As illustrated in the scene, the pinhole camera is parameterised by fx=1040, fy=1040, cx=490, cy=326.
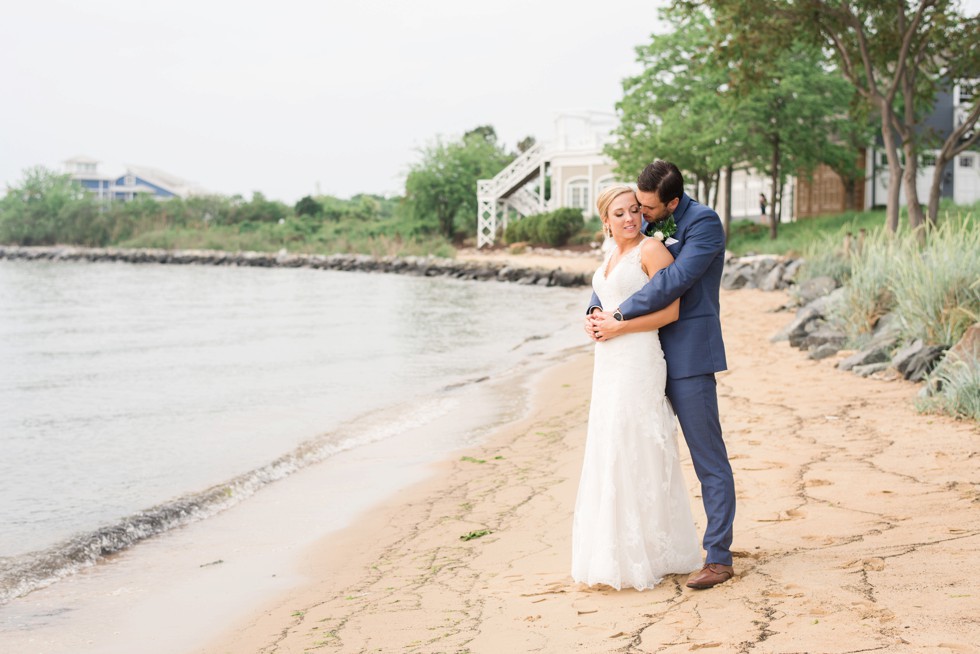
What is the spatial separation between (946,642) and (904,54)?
2031 cm

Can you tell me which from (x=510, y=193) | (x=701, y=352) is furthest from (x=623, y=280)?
(x=510, y=193)

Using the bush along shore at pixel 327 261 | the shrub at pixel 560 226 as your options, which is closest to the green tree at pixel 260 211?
the bush along shore at pixel 327 261

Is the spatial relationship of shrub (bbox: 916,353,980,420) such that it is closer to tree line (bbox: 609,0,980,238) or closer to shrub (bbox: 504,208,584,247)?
tree line (bbox: 609,0,980,238)

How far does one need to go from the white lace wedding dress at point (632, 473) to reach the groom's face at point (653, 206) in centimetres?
18

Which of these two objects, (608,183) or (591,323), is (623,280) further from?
(608,183)

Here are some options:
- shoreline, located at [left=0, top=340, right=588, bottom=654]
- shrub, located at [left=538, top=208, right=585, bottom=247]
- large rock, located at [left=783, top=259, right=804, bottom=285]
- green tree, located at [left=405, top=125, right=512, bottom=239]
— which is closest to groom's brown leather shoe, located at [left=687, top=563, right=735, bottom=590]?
shoreline, located at [left=0, top=340, right=588, bottom=654]

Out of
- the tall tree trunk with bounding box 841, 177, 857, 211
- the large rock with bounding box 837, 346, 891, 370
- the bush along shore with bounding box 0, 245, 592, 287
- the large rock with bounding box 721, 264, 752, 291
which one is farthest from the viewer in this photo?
the bush along shore with bounding box 0, 245, 592, 287

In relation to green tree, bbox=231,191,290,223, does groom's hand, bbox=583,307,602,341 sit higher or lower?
lower

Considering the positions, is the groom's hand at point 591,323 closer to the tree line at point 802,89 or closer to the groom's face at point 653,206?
the groom's face at point 653,206

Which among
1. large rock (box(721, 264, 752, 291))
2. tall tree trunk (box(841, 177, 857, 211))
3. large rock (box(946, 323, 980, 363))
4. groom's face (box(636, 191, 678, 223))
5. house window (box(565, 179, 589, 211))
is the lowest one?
large rock (box(946, 323, 980, 363))

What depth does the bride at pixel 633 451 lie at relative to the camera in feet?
16.1

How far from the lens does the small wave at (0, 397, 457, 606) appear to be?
689 centimetres

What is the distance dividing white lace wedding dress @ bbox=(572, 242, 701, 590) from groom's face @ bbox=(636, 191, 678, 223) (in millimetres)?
182

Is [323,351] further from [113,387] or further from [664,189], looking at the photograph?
[664,189]
